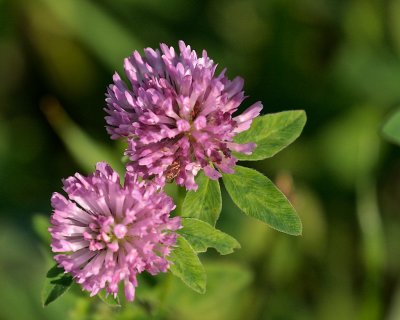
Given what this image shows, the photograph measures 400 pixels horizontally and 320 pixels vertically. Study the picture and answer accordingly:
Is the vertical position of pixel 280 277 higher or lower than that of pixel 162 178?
lower

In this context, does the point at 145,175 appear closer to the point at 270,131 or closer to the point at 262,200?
the point at 262,200

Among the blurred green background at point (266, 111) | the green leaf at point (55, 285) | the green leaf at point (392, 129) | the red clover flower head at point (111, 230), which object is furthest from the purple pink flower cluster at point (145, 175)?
the blurred green background at point (266, 111)

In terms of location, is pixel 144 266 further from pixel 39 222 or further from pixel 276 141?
pixel 39 222

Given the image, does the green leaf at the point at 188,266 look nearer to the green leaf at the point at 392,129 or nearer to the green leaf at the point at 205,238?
the green leaf at the point at 205,238

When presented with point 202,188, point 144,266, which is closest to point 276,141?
point 202,188

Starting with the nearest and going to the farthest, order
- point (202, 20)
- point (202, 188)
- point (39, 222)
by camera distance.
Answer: point (202, 188)
point (39, 222)
point (202, 20)

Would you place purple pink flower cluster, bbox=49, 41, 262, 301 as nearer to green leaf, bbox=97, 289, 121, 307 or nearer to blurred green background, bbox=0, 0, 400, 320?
green leaf, bbox=97, 289, 121, 307

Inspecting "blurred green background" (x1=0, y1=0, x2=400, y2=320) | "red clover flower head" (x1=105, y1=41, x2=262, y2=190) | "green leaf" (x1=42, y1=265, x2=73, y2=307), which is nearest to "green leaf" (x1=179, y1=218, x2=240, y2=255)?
"red clover flower head" (x1=105, y1=41, x2=262, y2=190)
